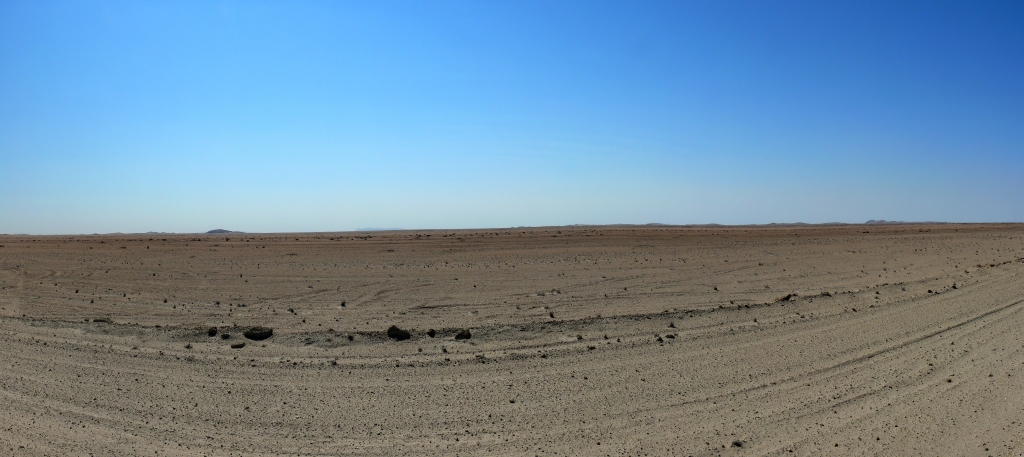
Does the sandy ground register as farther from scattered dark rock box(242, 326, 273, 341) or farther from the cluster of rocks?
scattered dark rock box(242, 326, 273, 341)

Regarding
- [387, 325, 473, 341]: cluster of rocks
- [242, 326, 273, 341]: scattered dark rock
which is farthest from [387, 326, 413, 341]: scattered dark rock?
[242, 326, 273, 341]: scattered dark rock

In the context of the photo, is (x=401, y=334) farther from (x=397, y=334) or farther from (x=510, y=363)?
(x=510, y=363)

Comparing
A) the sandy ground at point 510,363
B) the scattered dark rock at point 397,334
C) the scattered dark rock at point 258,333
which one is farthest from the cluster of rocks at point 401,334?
the scattered dark rock at point 258,333

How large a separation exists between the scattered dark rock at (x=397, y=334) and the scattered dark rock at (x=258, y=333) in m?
2.13

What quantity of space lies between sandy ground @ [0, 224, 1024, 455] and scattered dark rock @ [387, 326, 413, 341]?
16 cm

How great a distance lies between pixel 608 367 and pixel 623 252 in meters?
15.0

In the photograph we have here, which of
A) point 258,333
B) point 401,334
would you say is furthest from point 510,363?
point 258,333

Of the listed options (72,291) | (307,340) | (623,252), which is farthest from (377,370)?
(623,252)

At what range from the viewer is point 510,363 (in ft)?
30.2

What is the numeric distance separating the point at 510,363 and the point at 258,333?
185 inches

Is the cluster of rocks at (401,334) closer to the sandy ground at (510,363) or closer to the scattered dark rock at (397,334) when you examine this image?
the scattered dark rock at (397,334)

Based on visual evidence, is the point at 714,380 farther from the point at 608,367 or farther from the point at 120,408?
the point at 120,408

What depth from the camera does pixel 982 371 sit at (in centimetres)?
849

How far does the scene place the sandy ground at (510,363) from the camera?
6.63 metres
